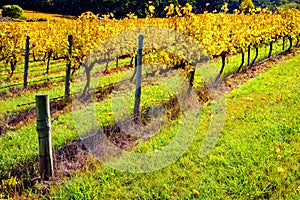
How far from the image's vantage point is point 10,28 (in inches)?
421

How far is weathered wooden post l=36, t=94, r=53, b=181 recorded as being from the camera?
129 inches

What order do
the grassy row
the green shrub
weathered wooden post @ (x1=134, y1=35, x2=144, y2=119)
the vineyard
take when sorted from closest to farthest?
the vineyard, the grassy row, weathered wooden post @ (x1=134, y1=35, x2=144, y2=119), the green shrub

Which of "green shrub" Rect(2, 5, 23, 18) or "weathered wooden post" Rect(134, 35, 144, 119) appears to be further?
"green shrub" Rect(2, 5, 23, 18)

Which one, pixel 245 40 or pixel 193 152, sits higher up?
pixel 245 40

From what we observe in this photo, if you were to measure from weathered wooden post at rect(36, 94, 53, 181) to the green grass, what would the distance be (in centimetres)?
29

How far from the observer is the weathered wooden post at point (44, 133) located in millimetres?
3270

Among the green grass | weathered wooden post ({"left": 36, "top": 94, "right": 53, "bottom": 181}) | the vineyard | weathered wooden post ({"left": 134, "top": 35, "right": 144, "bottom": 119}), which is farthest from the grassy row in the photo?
the green grass

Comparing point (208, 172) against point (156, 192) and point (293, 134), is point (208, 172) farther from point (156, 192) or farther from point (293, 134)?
point (293, 134)

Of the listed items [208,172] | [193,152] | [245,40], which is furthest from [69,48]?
[245,40]

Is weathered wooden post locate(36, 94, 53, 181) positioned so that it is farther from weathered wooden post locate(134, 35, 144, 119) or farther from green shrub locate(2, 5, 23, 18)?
green shrub locate(2, 5, 23, 18)

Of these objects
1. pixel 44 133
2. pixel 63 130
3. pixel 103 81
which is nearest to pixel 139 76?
pixel 63 130

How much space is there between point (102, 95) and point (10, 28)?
18.9 feet

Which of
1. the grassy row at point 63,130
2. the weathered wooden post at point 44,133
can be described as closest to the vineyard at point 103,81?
the grassy row at point 63,130

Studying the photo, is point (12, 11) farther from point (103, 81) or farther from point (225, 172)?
point (225, 172)
